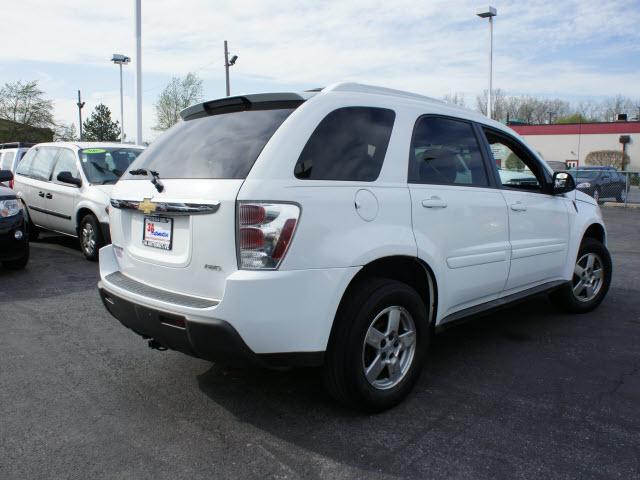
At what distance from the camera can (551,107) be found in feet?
300

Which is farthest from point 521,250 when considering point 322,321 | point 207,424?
point 207,424

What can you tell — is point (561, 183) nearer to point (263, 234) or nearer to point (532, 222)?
point (532, 222)

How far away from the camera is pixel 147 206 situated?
3.17 meters

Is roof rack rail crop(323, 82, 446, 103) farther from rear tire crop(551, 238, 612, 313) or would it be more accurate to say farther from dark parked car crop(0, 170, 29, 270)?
dark parked car crop(0, 170, 29, 270)

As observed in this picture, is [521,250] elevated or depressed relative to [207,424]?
elevated

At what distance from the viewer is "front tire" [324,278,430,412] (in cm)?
294

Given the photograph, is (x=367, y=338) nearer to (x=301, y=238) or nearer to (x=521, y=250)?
(x=301, y=238)

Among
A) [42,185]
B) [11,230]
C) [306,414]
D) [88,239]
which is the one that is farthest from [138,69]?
[306,414]

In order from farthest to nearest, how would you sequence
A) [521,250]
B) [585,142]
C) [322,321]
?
[585,142], [521,250], [322,321]

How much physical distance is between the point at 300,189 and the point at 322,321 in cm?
66

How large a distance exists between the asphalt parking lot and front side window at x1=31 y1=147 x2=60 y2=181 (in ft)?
15.9

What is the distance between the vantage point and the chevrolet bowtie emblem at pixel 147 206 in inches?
123

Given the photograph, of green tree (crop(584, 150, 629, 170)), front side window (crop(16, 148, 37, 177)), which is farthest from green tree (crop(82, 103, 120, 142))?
front side window (crop(16, 148, 37, 177))

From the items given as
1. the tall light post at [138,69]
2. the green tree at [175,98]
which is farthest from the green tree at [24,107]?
the tall light post at [138,69]
